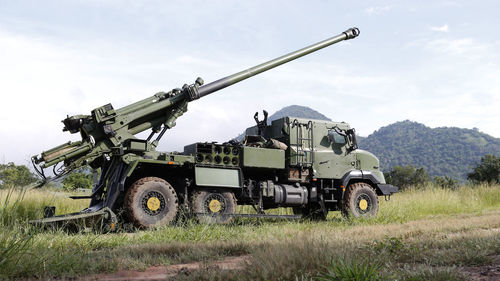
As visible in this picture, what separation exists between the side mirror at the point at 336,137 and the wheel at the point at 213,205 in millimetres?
3415

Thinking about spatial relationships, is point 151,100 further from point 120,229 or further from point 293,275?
point 293,275

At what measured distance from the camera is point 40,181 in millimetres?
8977

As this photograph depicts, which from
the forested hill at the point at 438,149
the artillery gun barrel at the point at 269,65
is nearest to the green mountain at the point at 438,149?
the forested hill at the point at 438,149

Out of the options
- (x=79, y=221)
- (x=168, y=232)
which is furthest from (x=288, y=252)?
(x=79, y=221)

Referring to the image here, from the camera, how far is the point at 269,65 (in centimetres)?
1210

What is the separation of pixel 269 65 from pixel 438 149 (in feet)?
531

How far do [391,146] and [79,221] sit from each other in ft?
590

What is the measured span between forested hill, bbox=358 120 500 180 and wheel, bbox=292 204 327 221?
11984 cm

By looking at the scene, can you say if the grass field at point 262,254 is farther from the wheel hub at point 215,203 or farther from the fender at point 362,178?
the fender at point 362,178

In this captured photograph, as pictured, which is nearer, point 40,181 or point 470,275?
point 470,275

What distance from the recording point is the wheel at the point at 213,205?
9.74 m

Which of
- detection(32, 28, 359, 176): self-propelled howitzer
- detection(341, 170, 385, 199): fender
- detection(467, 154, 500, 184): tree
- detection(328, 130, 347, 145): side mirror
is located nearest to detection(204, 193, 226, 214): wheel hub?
detection(32, 28, 359, 176): self-propelled howitzer

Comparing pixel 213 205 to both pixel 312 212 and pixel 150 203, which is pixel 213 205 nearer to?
pixel 150 203

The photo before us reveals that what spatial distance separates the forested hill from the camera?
138000mm
